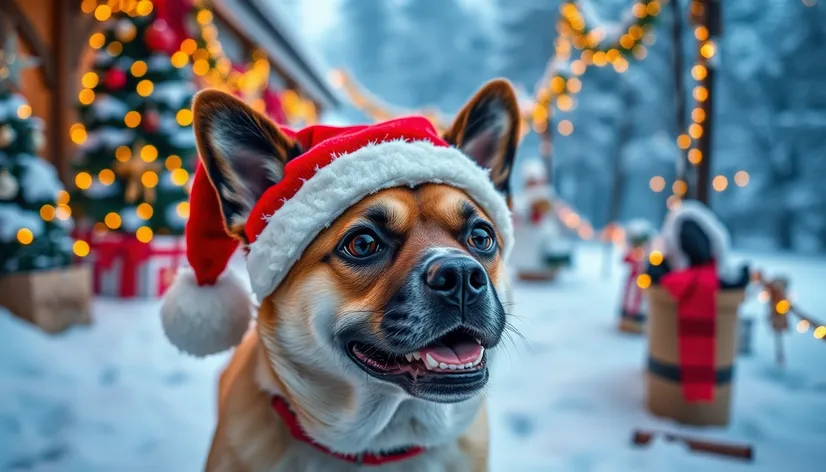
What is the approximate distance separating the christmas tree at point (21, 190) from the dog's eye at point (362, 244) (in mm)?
3043

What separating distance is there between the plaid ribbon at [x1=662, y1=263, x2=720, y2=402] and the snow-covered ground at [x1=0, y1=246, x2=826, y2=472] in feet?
0.72

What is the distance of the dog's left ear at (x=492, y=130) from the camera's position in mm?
1350

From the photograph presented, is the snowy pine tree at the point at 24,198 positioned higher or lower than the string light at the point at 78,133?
higher

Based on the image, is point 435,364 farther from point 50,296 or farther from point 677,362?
point 50,296

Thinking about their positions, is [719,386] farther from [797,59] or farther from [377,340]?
[797,59]

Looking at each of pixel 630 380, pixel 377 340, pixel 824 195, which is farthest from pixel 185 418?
pixel 824 195

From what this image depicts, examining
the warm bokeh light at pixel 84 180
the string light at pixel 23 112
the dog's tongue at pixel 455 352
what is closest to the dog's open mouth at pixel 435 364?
the dog's tongue at pixel 455 352

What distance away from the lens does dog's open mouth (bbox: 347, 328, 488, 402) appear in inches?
38.8

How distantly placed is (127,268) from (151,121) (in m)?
1.41

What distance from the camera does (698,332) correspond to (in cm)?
228

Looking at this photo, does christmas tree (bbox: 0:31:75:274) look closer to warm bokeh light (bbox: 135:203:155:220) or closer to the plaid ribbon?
warm bokeh light (bbox: 135:203:155:220)

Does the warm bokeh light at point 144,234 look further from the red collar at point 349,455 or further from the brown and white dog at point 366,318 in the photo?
the red collar at point 349,455

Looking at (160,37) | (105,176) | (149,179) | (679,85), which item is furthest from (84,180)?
(679,85)

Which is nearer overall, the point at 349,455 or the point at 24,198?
the point at 349,455
